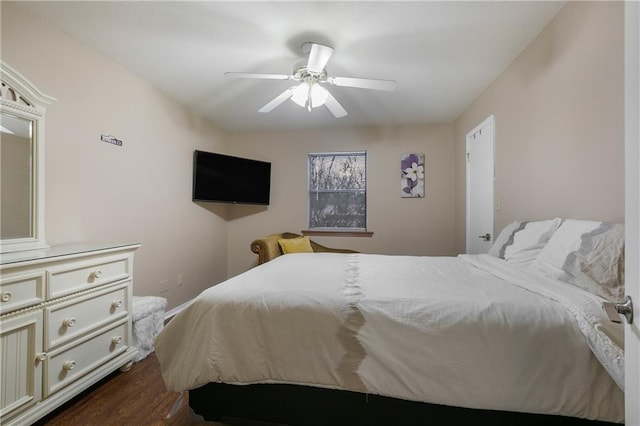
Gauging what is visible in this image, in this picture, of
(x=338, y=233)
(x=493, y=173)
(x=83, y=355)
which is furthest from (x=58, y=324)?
(x=493, y=173)

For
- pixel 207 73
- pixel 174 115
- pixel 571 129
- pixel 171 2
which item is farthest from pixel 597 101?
pixel 174 115

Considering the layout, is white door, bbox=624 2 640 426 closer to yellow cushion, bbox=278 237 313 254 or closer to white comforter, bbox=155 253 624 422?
white comforter, bbox=155 253 624 422

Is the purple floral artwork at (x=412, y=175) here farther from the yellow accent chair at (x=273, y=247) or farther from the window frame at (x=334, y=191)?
the yellow accent chair at (x=273, y=247)

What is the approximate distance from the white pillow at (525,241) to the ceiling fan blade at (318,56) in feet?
5.70

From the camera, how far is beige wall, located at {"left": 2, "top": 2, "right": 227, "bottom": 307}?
189 cm

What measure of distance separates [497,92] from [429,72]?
67cm

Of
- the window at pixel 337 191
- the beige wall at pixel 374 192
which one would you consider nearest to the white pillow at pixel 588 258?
the beige wall at pixel 374 192

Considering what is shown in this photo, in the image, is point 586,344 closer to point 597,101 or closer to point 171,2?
point 597,101

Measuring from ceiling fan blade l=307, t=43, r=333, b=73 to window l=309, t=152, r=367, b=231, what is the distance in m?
2.18

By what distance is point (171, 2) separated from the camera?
170 centimetres

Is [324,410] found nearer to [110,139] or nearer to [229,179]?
[110,139]

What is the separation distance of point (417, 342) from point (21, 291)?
6.05 ft

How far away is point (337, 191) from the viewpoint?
14.0 ft

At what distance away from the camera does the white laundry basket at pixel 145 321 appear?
2.14 metres
